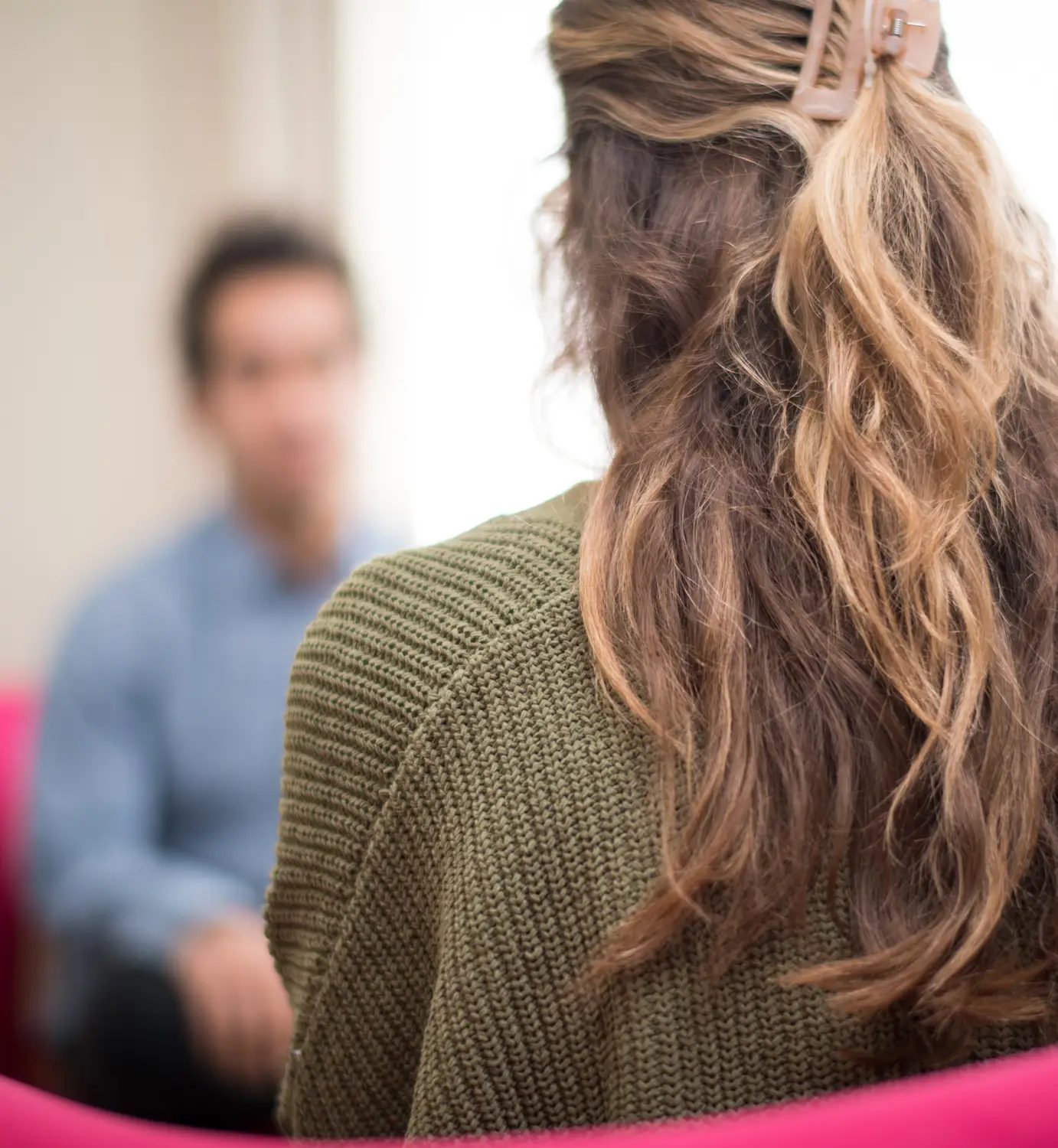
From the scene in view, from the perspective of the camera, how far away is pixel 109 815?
1.23 metres

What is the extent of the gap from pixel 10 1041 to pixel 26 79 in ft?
4.83

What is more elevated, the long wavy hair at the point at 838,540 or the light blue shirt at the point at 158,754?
the long wavy hair at the point at 838,540

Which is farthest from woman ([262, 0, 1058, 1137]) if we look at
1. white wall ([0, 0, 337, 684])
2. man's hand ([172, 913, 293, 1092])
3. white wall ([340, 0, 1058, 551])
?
white wall ([0, 0, 337, 684])

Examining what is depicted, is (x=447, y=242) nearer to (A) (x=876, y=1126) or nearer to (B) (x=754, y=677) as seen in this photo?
(B) (x=754, y=677)

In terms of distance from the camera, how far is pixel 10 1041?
131 cm

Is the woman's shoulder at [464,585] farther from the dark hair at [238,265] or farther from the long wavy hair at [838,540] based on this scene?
the dark hair at [238,265]

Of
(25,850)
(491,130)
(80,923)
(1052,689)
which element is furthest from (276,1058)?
(491,130)

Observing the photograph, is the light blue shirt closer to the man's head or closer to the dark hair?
the man's head

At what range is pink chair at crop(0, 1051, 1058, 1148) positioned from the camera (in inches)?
13.3

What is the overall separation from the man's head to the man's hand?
56 cm

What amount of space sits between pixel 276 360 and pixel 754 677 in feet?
3.59

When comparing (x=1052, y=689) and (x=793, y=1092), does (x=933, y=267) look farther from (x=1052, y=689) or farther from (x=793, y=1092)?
(x=793, y=1092)

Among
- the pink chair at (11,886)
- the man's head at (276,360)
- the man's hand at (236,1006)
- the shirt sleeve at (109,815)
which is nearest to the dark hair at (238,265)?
the man's head at (276,360)

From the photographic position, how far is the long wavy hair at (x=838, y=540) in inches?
19.8
